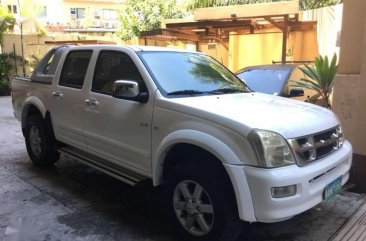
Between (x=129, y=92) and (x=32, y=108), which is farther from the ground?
(x=129, y=92)

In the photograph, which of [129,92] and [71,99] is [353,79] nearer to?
[129,92]

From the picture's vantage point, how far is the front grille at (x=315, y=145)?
305 cm

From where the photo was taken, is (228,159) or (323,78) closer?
(228,159)

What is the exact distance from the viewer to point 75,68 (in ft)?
16.4

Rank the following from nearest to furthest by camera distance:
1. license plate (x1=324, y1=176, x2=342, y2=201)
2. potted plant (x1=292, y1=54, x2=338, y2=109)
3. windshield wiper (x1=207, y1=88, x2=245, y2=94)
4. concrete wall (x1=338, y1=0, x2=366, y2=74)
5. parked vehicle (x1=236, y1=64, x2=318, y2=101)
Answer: license plate (x1=324, y1=176, x2=342, y2=201) < windshield wiper (x1=207, y1=88, x2=245, y2=94) < concrete wall (x1=338, y1=0, x2=366, y2=74) < potted plant (x1=292, y1=54, x2=338, y2=109) < parked vehicle (x1=236, y1=64, x2=318, y2=101)

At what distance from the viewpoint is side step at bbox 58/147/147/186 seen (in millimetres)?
3898

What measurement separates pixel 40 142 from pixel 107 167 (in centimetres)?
184

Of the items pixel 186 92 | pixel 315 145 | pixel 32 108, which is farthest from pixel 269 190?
pixel 32 108

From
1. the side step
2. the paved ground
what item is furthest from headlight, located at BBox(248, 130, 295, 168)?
the side step

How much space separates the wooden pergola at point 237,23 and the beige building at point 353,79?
16.2 feet

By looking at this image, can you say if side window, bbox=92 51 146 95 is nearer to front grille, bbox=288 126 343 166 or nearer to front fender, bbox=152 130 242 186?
front fender, bbox=152 130 242 186

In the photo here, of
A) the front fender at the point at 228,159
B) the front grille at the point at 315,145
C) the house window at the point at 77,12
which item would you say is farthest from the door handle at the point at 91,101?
the house window at the point at 77,12

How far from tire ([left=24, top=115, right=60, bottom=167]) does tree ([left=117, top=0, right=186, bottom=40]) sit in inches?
792

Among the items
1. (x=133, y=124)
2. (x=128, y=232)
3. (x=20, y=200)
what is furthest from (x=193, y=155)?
(x=20, y=200)
